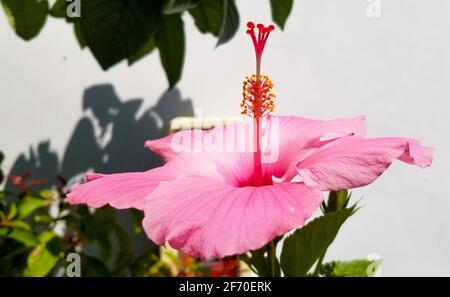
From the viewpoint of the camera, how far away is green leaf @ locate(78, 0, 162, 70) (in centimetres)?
27

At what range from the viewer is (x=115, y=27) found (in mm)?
276

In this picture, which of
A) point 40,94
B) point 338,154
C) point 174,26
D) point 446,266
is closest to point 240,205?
point 338,154

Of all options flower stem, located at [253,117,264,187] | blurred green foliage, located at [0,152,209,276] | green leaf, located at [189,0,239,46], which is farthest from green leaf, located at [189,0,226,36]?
blurred green foliage, located at [0,152,209,276]

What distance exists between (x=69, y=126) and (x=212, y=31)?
82 cm

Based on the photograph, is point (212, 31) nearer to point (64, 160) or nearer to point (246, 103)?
point (246, 103)

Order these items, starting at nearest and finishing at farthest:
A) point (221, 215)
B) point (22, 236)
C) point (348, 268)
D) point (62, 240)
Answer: point (221, 215), point (348, 268), point (22, 236), point (62, 240)

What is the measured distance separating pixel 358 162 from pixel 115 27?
145mm

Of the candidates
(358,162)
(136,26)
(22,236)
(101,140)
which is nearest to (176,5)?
(136,26)

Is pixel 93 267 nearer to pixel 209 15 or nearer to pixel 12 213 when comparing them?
pixel 12 213

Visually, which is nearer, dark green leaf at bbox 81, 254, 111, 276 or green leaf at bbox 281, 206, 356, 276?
green leaf at bbox 281, 206, 356, 276

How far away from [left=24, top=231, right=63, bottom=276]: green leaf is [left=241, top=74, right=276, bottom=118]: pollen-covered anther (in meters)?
0.83

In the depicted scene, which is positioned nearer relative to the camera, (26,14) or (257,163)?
(257,163)

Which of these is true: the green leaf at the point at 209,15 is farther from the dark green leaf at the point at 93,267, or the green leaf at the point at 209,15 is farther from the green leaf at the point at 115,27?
the dark green leaf at the point at 93,267

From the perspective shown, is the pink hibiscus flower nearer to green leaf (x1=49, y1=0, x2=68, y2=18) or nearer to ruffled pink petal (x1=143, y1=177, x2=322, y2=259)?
ruffled pink petal (x1=143, y1=177, x2=322, y2=259)
